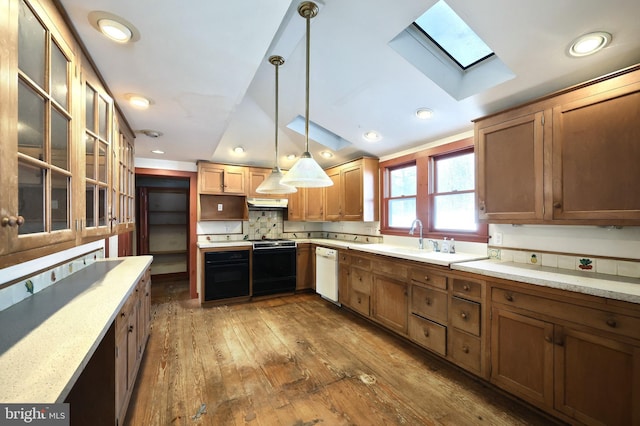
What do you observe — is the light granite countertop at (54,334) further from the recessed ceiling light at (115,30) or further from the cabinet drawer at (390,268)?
the cabinet drawer at (390,268)

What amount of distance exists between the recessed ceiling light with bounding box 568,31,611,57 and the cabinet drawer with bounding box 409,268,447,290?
180cm

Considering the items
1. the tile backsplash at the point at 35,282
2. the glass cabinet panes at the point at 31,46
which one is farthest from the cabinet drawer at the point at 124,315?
the glass cabinet panes at the point at 31,46

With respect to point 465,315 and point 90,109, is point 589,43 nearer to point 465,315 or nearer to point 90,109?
point 465,315

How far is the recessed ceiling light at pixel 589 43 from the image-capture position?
5.27ft

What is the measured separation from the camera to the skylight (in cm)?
203

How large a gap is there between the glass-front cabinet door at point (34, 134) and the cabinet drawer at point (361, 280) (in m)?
2.84

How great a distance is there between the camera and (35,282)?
1646 mm

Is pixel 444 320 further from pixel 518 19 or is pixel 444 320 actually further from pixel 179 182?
pixel 179 182

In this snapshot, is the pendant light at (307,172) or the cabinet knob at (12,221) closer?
the cabinet knob at (12,221)

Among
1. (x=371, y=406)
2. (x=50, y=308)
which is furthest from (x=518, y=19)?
(x=50, y=308)

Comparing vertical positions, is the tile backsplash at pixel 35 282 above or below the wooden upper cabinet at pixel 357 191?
below

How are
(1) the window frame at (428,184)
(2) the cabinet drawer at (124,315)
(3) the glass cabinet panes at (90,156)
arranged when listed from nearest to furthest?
(3) the glass cabinet panes at (90,156) < (2) the cabinet drawer at (124,315) < (1) the window frame at (428,184)

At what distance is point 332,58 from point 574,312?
8.14ft

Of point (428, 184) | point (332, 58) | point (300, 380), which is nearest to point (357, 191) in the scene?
point (428, 184)
